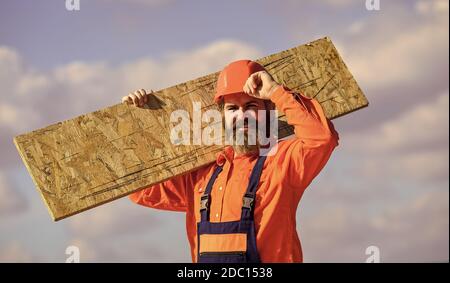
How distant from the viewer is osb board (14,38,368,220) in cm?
467

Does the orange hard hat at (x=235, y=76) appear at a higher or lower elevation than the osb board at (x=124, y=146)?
higher

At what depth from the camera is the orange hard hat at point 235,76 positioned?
14.8ft

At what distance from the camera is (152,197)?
16.2 feet

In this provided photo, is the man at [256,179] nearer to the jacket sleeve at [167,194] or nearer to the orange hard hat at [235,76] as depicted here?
the orange hard hat at [235,76]

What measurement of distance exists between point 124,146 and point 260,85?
1.17 metres

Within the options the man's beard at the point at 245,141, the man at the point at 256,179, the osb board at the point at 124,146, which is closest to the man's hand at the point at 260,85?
the man at the point at 256,179

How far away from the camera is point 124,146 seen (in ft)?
15.7

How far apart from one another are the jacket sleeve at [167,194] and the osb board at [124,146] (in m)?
0.20

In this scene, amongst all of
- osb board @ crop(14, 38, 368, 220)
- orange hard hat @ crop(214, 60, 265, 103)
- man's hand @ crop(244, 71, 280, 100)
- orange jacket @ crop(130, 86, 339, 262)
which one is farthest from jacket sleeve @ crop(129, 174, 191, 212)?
man's hand @ crop(244, 71, 280, 100)

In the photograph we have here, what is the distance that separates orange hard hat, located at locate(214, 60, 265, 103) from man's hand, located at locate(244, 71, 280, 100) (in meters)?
0.11

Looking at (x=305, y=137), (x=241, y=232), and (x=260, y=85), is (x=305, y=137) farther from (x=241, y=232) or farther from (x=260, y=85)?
(x=241, y=232)

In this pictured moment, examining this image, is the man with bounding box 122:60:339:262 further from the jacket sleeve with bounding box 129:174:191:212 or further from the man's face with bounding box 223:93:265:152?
the jacket sleeve with bounding box 129:174:191:212

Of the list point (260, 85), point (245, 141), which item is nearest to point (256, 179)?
point (245, 141)

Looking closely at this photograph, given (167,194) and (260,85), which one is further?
(167,194)
